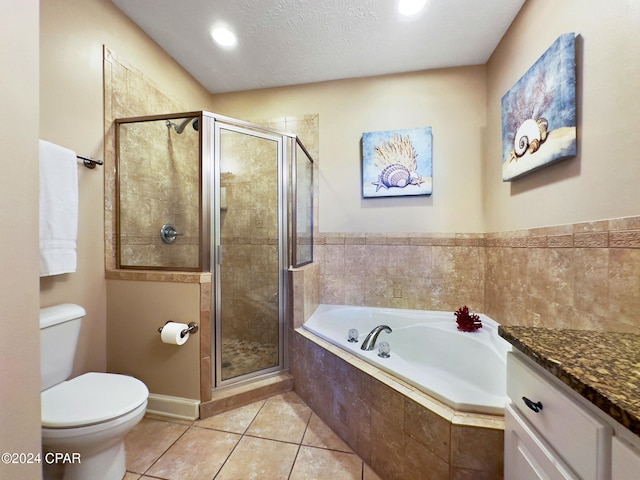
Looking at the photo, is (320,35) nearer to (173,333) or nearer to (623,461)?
(173,333)

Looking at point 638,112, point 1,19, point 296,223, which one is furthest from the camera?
point 296,223

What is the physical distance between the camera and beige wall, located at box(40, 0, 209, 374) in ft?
4.25

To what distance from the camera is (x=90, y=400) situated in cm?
107

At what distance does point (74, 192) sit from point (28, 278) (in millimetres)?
869

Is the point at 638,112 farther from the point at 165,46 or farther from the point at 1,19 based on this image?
the point at 165,46

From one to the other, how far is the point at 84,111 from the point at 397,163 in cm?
221

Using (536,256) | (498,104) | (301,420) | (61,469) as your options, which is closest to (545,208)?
(536,256)

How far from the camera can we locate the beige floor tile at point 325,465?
1.14 meters

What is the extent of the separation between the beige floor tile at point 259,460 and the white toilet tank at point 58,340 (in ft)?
3.05

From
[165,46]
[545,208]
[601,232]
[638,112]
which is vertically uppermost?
[165,46]

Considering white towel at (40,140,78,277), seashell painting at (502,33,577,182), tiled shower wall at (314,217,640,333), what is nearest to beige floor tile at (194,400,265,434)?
tiled shower wall at (314,217,640,333)

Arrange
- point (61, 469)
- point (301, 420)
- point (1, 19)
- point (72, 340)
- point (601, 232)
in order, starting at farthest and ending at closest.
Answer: point (301, 420), point (72, 340), point (61, 469), point (601, 232), point (1, 19)

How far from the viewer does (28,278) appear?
26.4 inches

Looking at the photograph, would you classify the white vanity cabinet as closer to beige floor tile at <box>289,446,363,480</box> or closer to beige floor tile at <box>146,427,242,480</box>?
beige floor tile at <box>289,446,363,480</box>
